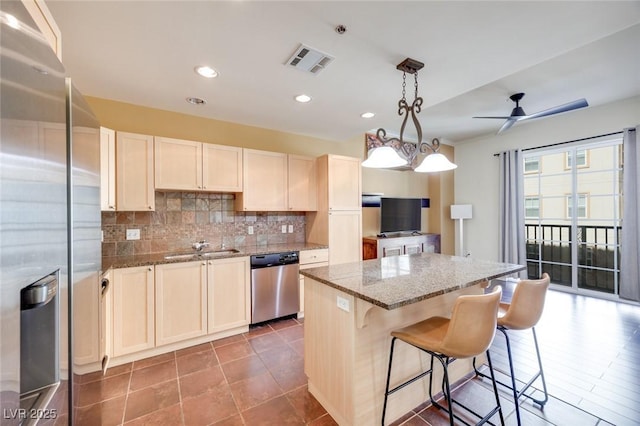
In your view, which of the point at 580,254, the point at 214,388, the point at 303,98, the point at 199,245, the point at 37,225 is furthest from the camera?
the point at 580,254

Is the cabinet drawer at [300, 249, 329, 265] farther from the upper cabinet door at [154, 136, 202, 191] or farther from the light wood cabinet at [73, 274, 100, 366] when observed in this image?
the light wood cabinet at [73, 274, 100, 366]

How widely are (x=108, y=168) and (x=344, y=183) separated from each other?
2.77 m

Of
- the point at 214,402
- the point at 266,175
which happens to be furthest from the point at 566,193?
the point at 214,402

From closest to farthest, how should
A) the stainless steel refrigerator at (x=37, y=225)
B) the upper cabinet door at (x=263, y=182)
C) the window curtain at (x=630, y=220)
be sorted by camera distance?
the stainless steel refrigerator at (x=37, y=225) < the upper cabinet door at (x=263, y=182) < the window curtain at (x=630, y=220)

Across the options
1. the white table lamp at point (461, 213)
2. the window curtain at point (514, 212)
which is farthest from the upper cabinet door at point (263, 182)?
the window curtain at point (514, 212)

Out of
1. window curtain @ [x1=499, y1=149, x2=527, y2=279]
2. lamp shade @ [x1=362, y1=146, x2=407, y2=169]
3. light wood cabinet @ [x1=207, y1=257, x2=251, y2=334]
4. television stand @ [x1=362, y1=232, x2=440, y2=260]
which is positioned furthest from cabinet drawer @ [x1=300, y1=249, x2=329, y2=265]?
window curtain @ [x1=499, y1=149, x2=527, y2=279]

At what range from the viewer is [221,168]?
3172 millimetres


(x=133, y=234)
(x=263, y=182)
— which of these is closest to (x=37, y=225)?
(x=133, y=234)

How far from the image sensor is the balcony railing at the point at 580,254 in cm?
407

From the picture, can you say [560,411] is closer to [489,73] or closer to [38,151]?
[489,73]

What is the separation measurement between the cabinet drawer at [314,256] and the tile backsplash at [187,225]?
63 cm

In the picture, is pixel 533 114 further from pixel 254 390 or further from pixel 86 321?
pixel 86 321

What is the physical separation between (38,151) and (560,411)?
10.2ft

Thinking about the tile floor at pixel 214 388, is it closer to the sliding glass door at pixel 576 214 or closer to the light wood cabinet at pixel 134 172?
the light wood cabinet at pixel 134 172
